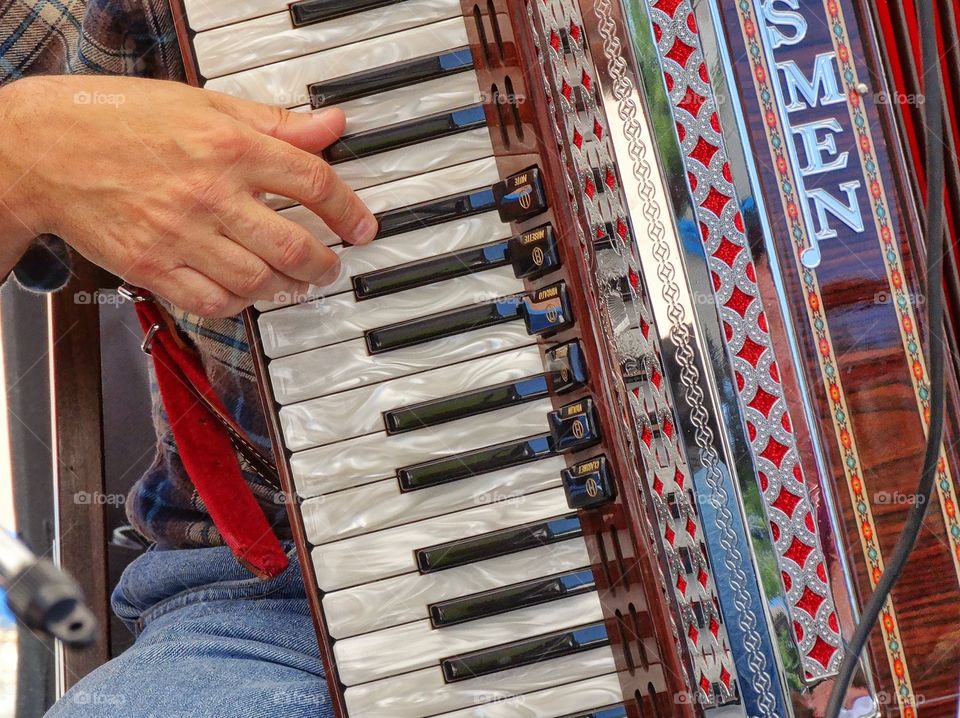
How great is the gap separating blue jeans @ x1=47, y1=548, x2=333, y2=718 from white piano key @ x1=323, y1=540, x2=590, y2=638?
13cm

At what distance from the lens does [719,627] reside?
2.70 feet

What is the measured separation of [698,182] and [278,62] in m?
0.39

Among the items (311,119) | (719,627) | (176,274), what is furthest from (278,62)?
(719,627)

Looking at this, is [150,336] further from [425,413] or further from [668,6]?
[668,6]

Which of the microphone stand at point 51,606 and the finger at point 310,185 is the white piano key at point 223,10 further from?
the microphone stand at point 51,606

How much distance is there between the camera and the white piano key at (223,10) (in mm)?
844

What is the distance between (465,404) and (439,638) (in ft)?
0.70

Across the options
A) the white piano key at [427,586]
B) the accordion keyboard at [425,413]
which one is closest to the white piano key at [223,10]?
the accordion keyboard at [425,413]

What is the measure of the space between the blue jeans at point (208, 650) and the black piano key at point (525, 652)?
172mm

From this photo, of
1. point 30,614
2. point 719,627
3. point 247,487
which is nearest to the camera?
point 30,614

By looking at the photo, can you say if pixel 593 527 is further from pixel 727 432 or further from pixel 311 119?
pixel 311 119

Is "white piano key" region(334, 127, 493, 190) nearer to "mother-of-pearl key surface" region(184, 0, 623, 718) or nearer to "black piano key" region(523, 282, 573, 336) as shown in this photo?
"mother-of-pearl key surface" region(184, 0, 623, 718)

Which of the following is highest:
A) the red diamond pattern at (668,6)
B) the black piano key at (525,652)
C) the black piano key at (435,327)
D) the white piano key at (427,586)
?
the red diamond pattern at (668,6)

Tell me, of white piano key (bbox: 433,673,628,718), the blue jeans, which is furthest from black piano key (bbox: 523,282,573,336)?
the blue jeans
